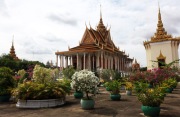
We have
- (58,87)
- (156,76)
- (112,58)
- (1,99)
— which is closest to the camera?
(58,87)

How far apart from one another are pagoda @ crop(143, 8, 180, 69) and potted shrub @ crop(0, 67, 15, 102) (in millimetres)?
33490

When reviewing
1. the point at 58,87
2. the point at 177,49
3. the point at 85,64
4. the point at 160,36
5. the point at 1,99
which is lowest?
the point at 1,99

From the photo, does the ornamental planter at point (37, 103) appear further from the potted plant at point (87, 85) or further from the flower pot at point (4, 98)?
the flower pot at point (4, 98)

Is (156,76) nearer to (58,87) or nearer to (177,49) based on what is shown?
(58,87)

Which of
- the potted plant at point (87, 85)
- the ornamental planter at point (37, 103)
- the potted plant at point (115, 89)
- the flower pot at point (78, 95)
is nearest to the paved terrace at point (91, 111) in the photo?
the potted plant at point (87, 85)

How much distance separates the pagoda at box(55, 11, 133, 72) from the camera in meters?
40.9

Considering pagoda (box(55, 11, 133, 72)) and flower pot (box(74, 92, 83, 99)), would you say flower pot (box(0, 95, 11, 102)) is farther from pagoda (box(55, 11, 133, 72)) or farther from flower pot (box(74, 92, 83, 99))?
pagoda (box(55, 11, 133, 72))

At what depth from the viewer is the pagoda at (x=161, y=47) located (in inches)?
1677

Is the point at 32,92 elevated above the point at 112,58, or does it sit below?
below

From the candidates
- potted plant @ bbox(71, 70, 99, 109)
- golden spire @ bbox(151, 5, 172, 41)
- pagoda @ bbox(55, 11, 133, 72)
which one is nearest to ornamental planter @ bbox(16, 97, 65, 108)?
potted plant @ bbox(71, 70, 99, 109)

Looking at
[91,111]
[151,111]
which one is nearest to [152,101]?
[151,111]

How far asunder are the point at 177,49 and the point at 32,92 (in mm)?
39828

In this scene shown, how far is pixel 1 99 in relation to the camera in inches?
532

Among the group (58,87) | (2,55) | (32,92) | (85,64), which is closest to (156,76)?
(58,87)
